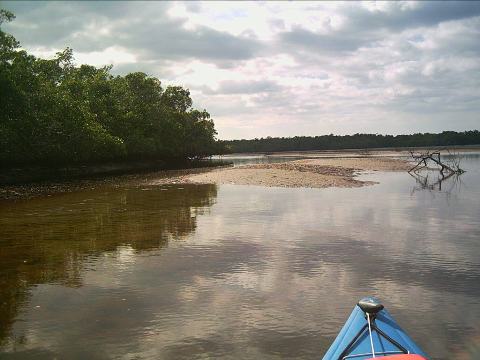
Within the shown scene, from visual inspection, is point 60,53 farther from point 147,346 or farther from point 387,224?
point 147,346

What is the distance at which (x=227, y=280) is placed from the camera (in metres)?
10.5

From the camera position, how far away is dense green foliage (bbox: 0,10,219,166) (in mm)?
35656

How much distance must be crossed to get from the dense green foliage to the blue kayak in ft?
109

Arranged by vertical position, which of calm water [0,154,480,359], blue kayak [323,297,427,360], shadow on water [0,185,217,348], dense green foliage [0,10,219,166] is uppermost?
dense green foliage [0,10,219,166]

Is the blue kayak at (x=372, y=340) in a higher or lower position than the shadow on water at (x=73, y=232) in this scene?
higher

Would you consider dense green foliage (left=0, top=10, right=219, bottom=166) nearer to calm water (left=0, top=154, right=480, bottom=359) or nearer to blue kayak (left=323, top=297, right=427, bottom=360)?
calm water (left=0, top=154, right=480, bottom=359)

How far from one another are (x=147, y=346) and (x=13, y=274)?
6101 mm

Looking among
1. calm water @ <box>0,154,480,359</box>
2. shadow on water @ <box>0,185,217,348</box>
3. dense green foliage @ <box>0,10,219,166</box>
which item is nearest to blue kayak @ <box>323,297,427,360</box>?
calm water @ <box>0,154,480,359</box>

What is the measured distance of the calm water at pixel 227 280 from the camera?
7141mm

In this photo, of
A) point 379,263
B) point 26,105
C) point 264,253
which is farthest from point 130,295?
point 26,105

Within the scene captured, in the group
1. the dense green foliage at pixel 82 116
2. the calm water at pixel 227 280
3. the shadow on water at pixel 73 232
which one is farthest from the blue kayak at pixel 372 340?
the dense green foliage at pixel 82 116

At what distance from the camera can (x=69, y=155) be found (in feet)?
146

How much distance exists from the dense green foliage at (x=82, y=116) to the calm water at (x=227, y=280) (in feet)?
59.1

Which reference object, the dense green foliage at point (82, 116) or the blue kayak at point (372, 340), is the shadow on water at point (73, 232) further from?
the dense green foliage at point (82, 116)
